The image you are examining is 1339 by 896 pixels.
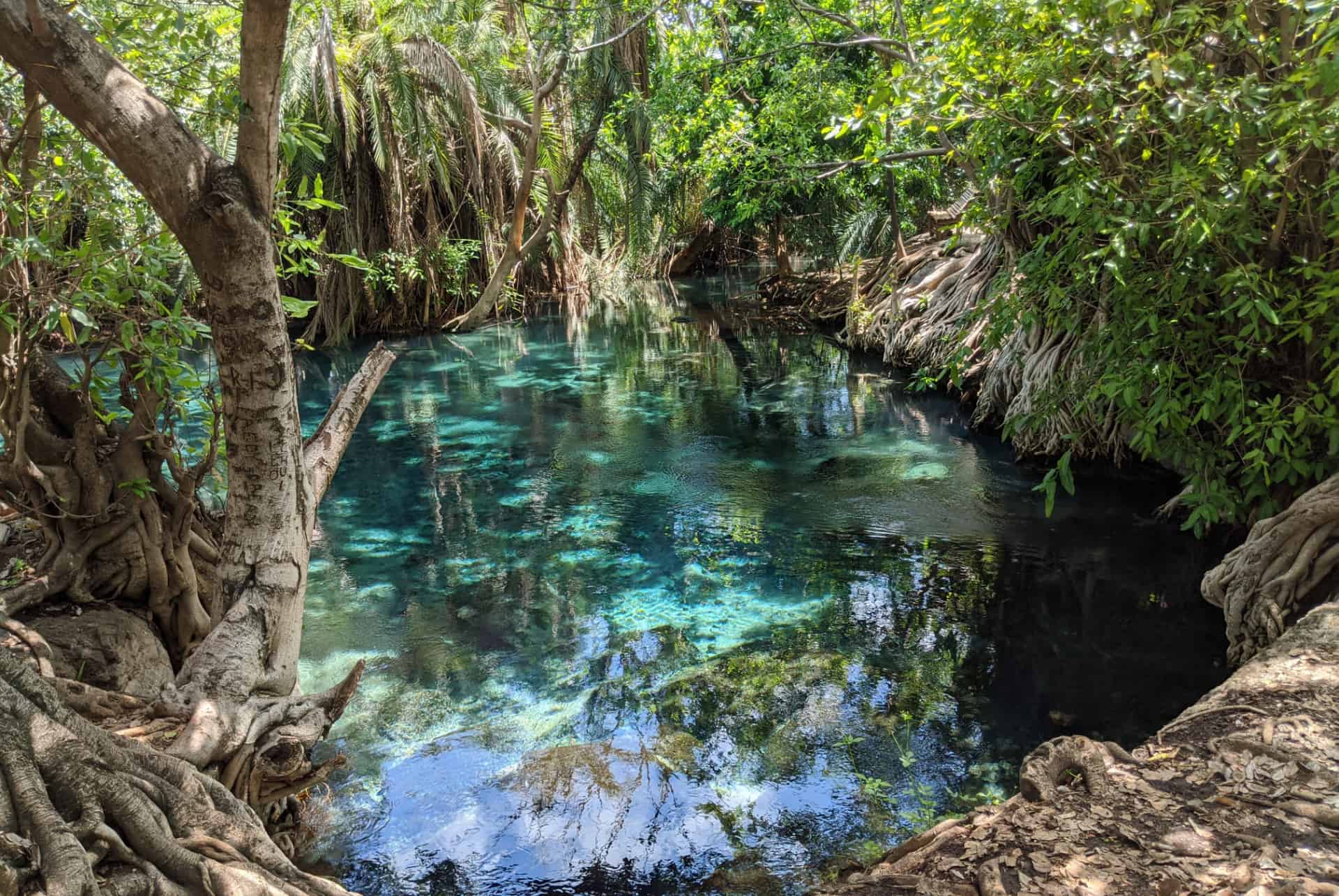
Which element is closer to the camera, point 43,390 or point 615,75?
point 43,390

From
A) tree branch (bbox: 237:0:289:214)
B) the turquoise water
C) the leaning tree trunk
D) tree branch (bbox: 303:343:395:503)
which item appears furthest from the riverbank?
tree branch (bbox: 237:0:289:214)

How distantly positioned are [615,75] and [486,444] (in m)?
9.89

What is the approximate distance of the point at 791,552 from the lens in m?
8.48

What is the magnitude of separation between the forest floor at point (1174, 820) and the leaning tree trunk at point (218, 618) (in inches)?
78.6

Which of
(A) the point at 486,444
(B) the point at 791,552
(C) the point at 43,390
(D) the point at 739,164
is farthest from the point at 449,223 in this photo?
(C) the point at 43,390

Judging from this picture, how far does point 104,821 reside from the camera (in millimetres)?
2623

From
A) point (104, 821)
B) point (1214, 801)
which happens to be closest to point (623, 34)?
point (1214, 801)

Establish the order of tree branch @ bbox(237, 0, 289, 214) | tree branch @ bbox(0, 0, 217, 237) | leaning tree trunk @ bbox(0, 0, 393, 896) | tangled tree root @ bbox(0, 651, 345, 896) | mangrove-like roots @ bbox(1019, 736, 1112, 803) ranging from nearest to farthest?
tangled tree root @ bbox(0, 651, 345, 896) < leaning tree trunk @ bbox(0, 0, 393, 896) < tree branch @ bbox(0, 0, 217, 237) < tree branch @ bbox(237, 0, 289, 214) < mangrove-like roots @ bbox(1019, 736, 1112, 803)

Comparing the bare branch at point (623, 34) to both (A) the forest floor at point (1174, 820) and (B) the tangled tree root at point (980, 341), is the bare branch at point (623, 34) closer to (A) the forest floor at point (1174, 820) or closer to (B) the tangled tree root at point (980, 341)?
(B) the tangled tree root at point (980, 341)

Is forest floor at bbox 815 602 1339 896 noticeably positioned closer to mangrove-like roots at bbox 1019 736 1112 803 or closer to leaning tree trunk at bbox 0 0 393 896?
mangrove-like roots at bbox 1019 736 1112 803

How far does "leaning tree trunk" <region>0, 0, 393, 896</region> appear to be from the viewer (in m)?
2.61

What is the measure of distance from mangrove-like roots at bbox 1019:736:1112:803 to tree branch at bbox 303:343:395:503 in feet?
10.2

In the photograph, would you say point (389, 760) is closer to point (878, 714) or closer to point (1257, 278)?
point (878, 714)

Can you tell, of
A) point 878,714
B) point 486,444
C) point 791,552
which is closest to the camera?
point 878,714
